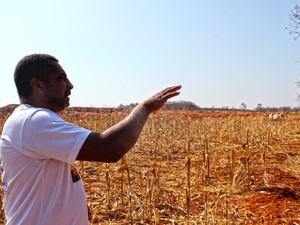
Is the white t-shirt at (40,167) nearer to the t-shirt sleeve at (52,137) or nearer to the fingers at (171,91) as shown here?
the t-shirt sleeve at (52,137)

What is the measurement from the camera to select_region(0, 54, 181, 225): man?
5.25 feet

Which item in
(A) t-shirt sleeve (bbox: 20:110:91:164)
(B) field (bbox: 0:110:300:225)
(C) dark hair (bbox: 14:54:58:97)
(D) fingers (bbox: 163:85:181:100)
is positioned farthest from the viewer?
(B) field (bbox: 0:110:300:225)

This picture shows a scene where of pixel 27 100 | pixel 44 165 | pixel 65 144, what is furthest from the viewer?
pixel 27 100

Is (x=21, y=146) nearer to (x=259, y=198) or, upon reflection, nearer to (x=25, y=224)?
(x=25, y=224)

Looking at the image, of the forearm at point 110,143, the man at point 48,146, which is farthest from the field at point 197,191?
the forearm at point 110,143

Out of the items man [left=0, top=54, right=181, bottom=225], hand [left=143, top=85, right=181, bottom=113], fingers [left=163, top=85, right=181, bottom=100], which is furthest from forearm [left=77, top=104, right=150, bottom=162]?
fingers [left=163, top=85, right=181, bottom=100]

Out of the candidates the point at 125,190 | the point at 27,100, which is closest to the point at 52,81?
the point at 27,100

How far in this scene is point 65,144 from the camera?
62.2 inches

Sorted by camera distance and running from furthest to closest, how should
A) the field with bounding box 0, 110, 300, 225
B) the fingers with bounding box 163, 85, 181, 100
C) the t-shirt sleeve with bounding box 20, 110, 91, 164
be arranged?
1. the field with bounding box 0, 110, 300, 225
2. the fingers with bounding box 163, 85, 181, 100
3. the t-shirt sleeve with bounding box 20, 110, 91, 164

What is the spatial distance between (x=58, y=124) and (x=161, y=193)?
326 cm

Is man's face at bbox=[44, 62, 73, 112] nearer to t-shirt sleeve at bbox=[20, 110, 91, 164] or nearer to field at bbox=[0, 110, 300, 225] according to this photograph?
t-shirt sleeve at bbox=[20, 110, 91, 164]

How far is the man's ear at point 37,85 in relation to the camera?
184 cm

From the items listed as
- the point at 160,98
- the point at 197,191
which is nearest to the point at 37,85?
the point at 160,98

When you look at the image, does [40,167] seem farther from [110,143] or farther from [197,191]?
[197,191]
